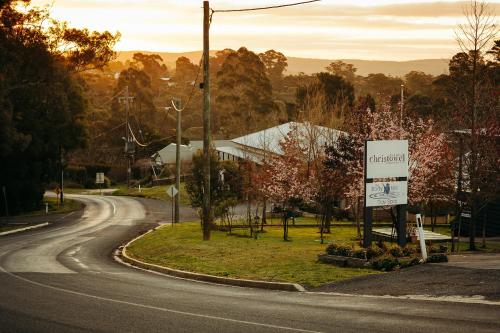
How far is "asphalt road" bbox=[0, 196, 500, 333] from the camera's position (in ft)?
44.3

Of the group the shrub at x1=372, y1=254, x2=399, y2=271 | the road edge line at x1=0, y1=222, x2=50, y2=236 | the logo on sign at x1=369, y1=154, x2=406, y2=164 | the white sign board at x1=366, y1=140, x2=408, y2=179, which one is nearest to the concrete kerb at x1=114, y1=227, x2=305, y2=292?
the shrub at x1=372, y1=254, x2=399, y2=271

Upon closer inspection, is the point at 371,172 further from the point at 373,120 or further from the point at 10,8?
the point at 10,8

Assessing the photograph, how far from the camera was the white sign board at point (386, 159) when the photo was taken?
80.1ft

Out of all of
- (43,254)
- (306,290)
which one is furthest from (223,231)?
(306,290)

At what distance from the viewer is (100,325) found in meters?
14.0

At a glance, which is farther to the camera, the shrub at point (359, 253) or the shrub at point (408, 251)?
the shrub at point (408, 251)

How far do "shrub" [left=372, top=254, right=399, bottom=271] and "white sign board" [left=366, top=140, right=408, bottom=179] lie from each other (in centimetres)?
356

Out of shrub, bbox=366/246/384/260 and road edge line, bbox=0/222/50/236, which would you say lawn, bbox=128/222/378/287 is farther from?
road edge line, bbox=0/222/50/236

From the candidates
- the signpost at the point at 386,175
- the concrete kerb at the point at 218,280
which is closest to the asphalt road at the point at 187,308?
the concrete kerb at the point at 218,280

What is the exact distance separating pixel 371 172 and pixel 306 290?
6.32 m

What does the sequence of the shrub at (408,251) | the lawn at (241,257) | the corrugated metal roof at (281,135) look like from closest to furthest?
the lawn at (241,257), the shrub at (408,251), the corrugated metal roof at (281,135)

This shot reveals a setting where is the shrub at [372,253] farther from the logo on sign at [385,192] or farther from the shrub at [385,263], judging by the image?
the logo on sign at [385,192]

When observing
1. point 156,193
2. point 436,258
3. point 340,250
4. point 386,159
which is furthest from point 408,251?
point 156,193

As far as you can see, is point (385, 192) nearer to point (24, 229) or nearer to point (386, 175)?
point (386, 175)
